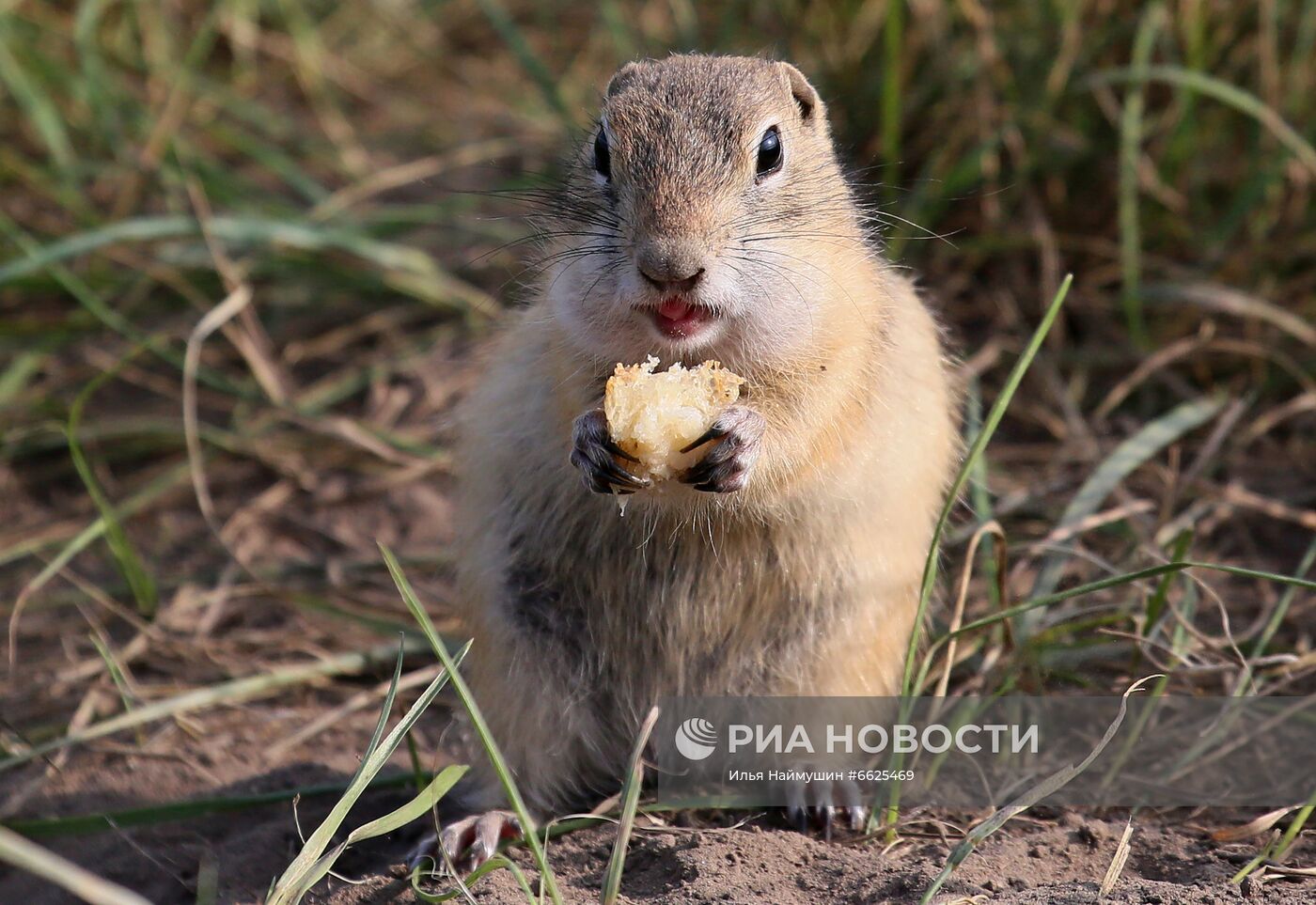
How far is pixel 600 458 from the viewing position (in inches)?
124

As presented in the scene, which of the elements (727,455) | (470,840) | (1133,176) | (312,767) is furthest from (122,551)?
(1133,176)

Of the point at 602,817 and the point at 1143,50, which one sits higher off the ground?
the point at 1143,50

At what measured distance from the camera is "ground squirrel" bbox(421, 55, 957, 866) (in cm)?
322

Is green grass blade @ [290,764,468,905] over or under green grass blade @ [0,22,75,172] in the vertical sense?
under

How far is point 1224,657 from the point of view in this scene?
371cm

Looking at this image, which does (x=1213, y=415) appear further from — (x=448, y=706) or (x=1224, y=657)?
(x=448, y=706)

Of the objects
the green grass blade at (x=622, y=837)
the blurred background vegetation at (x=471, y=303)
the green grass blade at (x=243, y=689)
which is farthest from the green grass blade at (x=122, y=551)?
the green grass blade at (x=622, y=837)

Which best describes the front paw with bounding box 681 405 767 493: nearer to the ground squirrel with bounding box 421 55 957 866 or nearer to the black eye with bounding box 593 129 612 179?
the ground squirrel with bounding box 421 55 957 866

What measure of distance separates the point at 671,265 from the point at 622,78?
101 centimetres

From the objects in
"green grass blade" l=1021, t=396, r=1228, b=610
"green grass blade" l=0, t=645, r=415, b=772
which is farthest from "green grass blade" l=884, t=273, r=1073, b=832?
"green grass blade" l=0, t=645, r=415, b=772

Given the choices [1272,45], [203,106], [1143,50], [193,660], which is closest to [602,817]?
[193,660]

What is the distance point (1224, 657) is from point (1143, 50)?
2574 mm

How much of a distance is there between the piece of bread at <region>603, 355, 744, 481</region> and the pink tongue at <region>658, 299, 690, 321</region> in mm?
128

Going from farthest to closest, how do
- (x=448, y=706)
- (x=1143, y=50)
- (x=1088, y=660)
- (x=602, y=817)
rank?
(x=1143, y=50) → (x=448, y=706) → (x=1088, y=660) → (x=602, y=817)
